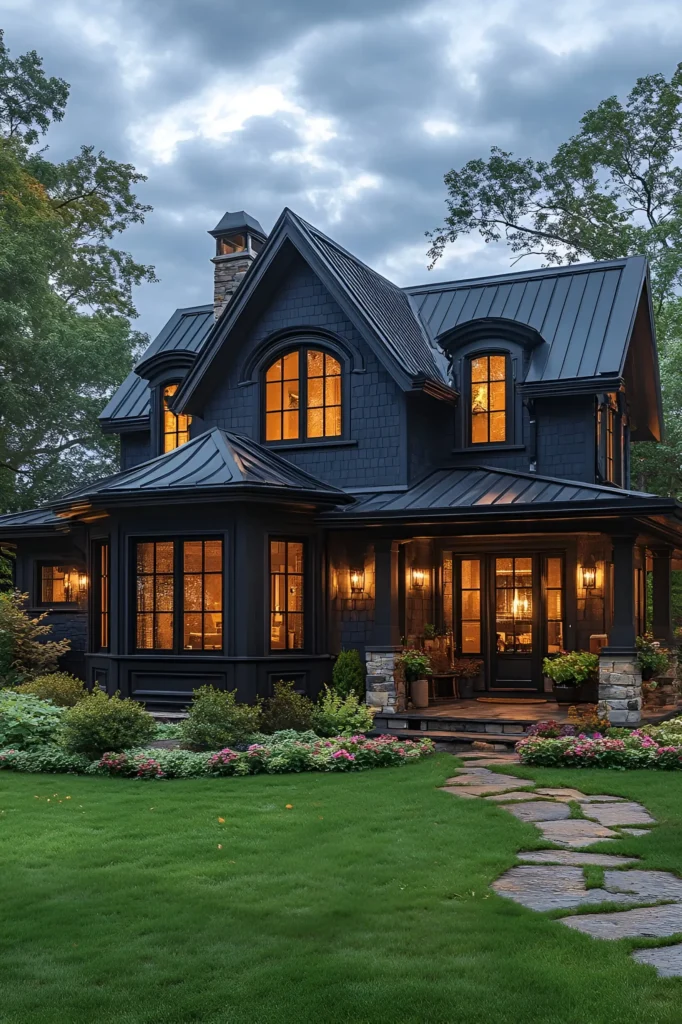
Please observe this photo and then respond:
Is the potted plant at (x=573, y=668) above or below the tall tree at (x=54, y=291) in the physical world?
below

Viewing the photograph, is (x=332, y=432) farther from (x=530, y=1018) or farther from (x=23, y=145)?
(x=23, y=145)

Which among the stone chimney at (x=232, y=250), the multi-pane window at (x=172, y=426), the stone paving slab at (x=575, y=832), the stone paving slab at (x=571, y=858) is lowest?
the stone paving slab at (x=575, y=832)

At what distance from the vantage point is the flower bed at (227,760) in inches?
445

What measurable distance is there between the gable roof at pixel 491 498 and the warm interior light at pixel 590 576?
1322mm

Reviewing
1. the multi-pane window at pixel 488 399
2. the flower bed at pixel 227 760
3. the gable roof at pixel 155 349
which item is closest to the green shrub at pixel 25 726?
the flower bed at pixel 227 760

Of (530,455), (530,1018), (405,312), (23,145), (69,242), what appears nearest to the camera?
(530,1018)

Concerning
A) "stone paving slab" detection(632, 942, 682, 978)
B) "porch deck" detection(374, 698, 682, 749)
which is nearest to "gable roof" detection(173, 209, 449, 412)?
"porch deck" detection(374, 698, 682, 749)

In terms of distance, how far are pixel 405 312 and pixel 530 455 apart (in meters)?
3.79

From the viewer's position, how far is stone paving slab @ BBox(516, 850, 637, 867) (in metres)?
7.33

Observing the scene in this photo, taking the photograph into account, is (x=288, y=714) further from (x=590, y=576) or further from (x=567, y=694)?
(x=590, y=576)

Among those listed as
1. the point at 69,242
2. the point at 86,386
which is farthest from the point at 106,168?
the point at 86,386

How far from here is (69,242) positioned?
31.9m

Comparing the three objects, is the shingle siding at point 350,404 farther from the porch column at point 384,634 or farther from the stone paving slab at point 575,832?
the stone paving slab at point 575,832

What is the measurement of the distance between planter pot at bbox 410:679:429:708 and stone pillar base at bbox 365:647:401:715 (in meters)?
0.79
